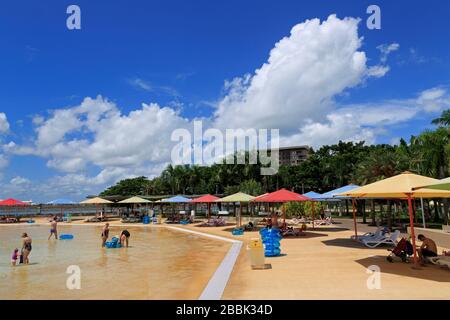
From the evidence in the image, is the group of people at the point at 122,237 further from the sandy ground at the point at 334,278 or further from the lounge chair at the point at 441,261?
the lounge chair at the point at 441,261

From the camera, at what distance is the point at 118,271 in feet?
39.4

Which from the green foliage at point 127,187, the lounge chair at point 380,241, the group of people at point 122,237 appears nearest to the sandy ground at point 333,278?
the lounge chair at point 380,241

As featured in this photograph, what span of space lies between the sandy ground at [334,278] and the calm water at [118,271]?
1323mm

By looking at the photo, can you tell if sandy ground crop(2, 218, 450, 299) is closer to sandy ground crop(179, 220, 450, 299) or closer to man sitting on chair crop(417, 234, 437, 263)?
sandy ground crop(179, 220, 450, 299)

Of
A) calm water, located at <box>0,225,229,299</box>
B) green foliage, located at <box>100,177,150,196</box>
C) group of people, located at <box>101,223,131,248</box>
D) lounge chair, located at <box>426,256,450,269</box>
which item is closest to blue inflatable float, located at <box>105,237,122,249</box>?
group of people, located at <box>101,223,131,248</box>

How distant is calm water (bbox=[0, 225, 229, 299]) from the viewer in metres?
9.05

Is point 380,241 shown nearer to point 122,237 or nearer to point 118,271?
point 118,271

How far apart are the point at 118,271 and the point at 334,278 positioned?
726 centimetres

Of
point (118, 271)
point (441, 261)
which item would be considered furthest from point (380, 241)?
point (118, 271)

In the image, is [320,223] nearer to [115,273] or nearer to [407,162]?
[407,162]

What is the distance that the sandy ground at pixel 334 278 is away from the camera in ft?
24.5

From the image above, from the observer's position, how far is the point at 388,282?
8406 millimetres
